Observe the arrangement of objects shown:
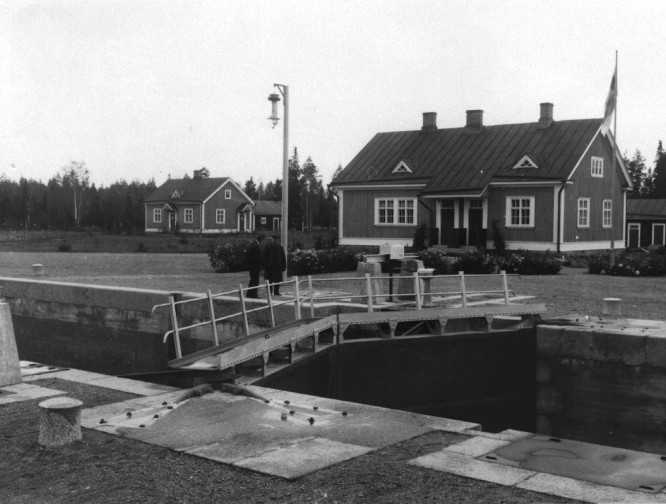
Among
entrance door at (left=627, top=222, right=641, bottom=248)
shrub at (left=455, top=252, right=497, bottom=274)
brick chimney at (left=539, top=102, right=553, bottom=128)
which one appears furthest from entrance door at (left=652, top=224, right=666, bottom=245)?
shrub at (left=455, top=252, right=497, bottom=274)

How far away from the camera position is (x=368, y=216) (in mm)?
43781

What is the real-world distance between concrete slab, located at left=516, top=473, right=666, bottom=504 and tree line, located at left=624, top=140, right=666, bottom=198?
93029 millimetres

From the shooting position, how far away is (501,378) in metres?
16.7

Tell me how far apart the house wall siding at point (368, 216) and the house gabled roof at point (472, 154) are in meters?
0.70

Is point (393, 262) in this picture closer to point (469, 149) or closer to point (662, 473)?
point (662, 473)

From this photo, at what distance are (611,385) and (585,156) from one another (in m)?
26.7

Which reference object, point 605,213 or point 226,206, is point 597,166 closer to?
point 605,213

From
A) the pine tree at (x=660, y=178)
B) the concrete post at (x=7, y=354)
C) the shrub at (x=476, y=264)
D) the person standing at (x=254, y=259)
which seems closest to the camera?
the concrete post at (x=7, y=354)

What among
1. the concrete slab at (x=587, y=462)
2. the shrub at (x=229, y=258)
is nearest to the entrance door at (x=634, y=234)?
the shrub at (x=229, y=258)

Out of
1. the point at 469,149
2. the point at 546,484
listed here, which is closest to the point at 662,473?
the point at 546,484

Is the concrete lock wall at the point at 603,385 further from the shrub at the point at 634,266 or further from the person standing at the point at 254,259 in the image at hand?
the shrub at the point at 634,266

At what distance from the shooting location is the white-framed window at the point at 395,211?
4238 cm

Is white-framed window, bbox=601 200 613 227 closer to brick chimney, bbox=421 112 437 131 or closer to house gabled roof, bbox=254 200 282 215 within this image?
brick chimney, bbox=421 112 437 131

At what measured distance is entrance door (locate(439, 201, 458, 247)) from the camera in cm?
4031
